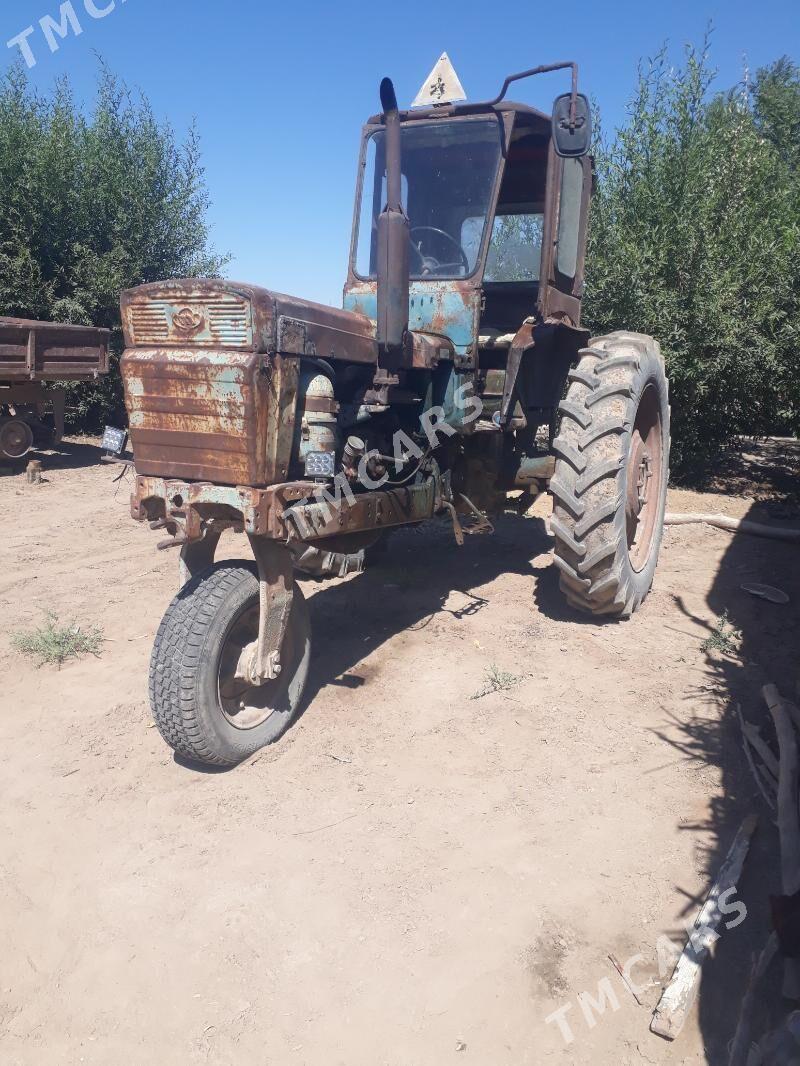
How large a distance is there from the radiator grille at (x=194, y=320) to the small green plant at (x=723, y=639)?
9.75 feet

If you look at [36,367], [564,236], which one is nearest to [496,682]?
[564,236]

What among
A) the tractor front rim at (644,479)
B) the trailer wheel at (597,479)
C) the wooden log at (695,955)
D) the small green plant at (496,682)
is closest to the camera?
→ the wooden log at (695,955)

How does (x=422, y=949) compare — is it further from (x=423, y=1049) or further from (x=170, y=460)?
(x=170, y=460)

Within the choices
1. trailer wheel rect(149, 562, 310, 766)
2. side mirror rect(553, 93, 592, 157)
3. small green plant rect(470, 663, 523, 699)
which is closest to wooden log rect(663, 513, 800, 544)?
small green plant rect(470, 663, 523, 699)

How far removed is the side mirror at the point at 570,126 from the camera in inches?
148

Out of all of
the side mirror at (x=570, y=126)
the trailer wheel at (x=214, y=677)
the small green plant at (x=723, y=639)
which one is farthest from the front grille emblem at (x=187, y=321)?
the small green plant at (x=723, y=639)

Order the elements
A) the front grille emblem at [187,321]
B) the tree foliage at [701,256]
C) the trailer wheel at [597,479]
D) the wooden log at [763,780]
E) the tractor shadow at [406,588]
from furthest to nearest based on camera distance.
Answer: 1. the tree foliage at [701,256]
2. the tractor shadow at [406,588]
3. the trailer wheel at [597,479]
4. the front grille emblem at [187,321]
5. the wooden log at [763,780]

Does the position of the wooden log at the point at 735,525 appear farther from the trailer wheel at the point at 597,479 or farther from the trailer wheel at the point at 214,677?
the trailer wheel at the point at 214,677

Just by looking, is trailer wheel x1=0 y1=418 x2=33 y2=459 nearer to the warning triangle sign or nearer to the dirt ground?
the dirt ground

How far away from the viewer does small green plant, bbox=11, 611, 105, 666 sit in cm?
429

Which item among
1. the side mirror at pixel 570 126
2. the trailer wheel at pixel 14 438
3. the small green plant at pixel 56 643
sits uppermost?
the side mirror at pixel 570 126

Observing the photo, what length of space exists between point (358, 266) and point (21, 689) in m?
2.95

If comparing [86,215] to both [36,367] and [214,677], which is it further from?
[214,677]

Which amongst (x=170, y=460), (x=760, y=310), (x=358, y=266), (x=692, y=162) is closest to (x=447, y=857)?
(x=170, y=460)
